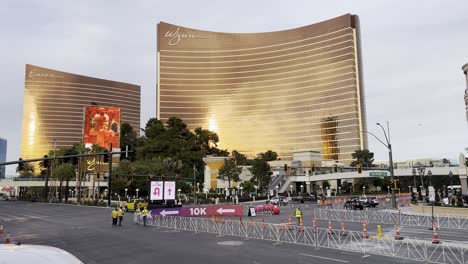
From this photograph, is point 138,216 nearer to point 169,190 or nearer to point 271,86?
point 169,190

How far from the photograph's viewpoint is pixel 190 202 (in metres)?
69.7

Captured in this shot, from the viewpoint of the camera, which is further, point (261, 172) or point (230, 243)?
point (261, 172)

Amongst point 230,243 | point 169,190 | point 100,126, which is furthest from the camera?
point 100,126

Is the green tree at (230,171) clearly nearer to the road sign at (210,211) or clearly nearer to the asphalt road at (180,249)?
the road sign at (210,211)

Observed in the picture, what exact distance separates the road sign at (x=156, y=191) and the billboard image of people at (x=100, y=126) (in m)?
62.3

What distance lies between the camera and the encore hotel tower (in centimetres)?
15525

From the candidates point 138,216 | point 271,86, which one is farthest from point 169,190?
point 271,86

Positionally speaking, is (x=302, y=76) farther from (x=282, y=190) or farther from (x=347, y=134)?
(x=282, y=190)

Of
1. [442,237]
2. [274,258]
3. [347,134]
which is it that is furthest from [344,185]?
[274,258]

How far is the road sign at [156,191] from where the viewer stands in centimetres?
4088

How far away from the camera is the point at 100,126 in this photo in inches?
→ 3942

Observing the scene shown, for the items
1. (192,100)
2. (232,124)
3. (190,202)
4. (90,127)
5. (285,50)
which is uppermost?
(285,50)

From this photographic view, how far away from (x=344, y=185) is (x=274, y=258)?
10175 centimetres

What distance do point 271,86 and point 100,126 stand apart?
92.1 m
